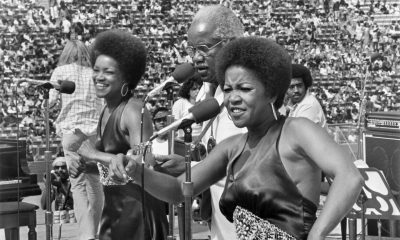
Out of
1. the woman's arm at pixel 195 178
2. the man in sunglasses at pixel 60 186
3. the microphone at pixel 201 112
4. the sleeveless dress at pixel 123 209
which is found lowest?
the man in sunglasses at pixel 60 186

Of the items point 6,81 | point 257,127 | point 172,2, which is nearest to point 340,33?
point 172,2

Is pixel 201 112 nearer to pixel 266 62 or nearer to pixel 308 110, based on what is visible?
pixel 266 62

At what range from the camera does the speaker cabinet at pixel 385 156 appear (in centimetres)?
741

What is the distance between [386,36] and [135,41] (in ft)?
78.7

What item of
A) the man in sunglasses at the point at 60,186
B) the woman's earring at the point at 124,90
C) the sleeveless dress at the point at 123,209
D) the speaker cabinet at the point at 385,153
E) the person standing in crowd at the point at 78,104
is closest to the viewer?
the sleeveless dress at the point at 123,209

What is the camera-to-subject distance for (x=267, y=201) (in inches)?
114

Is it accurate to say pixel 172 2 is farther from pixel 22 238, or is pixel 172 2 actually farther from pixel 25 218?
pixel 25 218

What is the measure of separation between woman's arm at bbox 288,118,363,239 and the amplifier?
15.6ft

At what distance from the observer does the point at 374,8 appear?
96.1 feet

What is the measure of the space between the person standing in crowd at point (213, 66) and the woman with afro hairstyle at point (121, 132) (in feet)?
1.41

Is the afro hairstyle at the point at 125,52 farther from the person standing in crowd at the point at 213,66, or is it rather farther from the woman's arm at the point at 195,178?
the woman's arm at the point at 195,178

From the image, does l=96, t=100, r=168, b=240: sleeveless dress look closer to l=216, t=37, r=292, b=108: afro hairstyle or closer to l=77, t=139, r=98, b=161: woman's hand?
l=77, t=139, r=98, b=161: woman's hand

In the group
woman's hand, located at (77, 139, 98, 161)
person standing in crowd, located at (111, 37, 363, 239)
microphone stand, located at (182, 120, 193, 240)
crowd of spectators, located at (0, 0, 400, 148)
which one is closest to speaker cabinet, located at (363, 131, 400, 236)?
woman's hand, located at (77, 139, 98, 161)

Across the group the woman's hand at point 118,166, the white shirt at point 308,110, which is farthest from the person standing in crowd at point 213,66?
the white shirt at point 308,110
